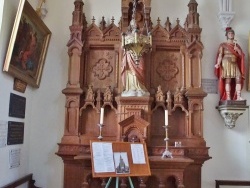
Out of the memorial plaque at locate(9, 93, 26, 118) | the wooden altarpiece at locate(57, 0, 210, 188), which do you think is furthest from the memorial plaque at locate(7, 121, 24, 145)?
the wooden altarpiece at locate(57, 0, 210, 188)

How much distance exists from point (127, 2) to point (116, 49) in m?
0.62

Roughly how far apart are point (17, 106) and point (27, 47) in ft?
2.19

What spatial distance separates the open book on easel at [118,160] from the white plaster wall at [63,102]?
1152mm

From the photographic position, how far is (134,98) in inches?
143

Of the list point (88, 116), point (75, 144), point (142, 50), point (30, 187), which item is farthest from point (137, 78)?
point (30, 187)

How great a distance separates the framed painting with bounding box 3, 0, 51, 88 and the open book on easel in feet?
3.80

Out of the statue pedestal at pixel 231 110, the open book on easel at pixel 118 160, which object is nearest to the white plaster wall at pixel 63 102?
the statue pedestal at pixel 231 110

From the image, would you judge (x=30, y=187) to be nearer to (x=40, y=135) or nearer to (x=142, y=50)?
(x=40, y=135)

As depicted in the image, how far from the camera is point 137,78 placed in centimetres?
371

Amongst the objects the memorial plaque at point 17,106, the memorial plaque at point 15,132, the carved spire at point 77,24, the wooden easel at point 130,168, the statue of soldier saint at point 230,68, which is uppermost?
the carved spire at point 77,24

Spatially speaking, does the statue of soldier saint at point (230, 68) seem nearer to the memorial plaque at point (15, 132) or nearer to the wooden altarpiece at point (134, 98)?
the wooden altarpiece at point (134, 98)

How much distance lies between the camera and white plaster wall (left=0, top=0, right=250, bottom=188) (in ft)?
12.8

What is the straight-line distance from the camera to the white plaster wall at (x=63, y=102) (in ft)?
12.8

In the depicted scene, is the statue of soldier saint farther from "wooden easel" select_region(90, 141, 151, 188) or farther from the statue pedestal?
"wooden easel" select_region(90, 141, 151, 188)
